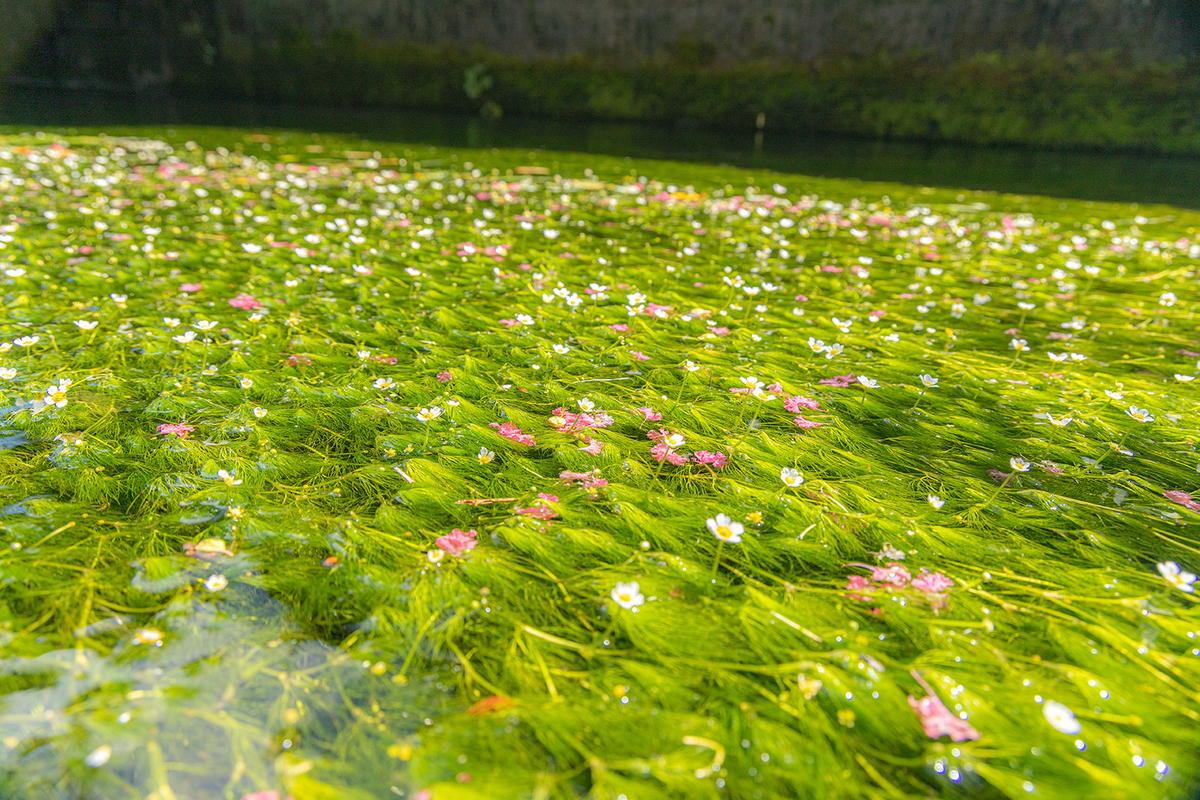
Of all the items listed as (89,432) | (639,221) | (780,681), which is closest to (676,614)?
(780,681)

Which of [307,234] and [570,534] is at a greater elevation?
[307,234]

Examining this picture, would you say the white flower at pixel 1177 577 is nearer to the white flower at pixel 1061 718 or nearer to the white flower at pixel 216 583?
the white flower at pixel 1061 718

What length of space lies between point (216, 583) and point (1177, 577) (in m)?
2.83

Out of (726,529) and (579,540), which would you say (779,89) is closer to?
(726,529)

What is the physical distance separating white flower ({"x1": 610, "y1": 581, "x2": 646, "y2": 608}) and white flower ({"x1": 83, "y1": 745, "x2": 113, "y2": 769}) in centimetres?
118

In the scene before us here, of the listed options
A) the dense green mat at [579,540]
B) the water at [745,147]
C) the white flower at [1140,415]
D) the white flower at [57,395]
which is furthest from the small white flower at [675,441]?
the water at [745,147]

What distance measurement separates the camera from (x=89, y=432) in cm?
232

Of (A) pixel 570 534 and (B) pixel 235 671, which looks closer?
(B) pixel 235 671

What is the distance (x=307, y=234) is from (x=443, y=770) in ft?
17.7

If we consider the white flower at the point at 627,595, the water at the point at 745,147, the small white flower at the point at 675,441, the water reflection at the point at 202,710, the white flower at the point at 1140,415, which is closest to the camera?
the water reflection at the point at 202,710

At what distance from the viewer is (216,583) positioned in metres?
1.66

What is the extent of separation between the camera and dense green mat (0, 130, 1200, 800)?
1.29 metres

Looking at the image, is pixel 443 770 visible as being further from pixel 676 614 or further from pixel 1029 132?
pixel 1029 132

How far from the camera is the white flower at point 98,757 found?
4.03ft
